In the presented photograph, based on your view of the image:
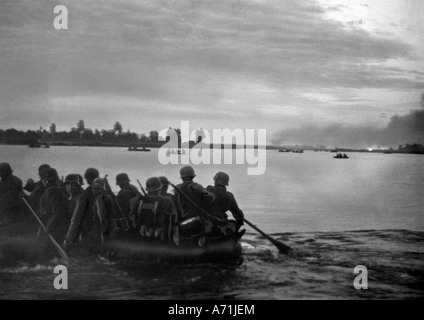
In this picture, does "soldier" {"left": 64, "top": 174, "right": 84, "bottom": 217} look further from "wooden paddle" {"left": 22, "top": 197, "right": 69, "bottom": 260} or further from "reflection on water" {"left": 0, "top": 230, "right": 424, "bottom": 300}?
"reflection on water" {"left": 0, "top": 230, "right": 424, "bottom": 300}

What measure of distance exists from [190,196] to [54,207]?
3539 mm

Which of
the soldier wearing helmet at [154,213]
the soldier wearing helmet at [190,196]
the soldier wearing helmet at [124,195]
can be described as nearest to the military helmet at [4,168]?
the soldier wearing helmet at [124,195]

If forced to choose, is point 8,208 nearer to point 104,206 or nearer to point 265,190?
point 104,206

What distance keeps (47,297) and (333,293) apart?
6552 millimetres

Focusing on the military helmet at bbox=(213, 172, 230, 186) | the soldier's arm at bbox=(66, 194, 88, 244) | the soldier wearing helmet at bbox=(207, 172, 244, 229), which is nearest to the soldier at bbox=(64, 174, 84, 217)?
the soldier's arm at bbox=(66, 194, 88, 244)

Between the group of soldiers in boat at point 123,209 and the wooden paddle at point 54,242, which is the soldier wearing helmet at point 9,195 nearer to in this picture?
the group of soldiers in boat at point 123,209

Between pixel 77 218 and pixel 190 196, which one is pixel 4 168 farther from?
pixel 190 196

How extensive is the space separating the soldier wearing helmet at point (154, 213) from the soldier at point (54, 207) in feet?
6.42

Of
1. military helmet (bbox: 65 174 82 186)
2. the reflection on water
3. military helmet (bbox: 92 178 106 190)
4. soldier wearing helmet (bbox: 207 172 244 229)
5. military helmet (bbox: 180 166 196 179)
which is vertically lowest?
the reflection on water

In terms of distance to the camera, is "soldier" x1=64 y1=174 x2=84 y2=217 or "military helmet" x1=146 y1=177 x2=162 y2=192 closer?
"military helmet" x1=146 y1=177 x2=162 y2=192

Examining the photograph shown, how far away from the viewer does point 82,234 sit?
585 inches

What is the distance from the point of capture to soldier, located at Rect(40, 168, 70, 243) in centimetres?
1477
